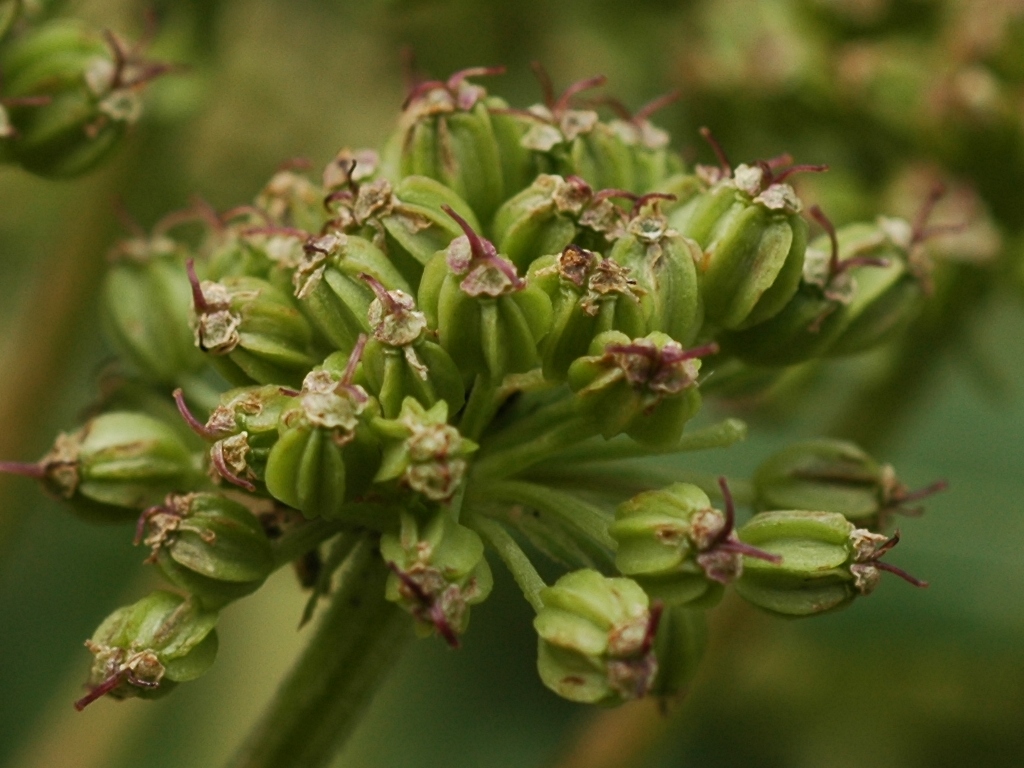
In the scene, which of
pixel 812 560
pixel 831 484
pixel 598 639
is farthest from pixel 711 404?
pixel 598 639

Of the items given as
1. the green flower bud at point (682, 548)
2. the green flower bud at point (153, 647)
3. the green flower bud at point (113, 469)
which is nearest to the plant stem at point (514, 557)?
the green flower bud at point (682, 548)

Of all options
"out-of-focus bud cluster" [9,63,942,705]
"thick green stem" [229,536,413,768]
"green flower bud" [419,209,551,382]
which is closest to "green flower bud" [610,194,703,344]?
"out-of-focus bud cluster" [9,63,942,705]

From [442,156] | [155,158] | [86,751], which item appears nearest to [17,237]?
[155,158]

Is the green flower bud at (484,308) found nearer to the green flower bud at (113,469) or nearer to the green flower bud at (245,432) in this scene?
the green flower bud at (245,432)

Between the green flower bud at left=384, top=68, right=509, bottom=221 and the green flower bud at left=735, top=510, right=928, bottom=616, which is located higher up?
the green flower bud at left=384, top=68, right=509, bottom=221

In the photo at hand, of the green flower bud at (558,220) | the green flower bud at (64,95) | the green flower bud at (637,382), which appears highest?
the green flower bud at (64,95)

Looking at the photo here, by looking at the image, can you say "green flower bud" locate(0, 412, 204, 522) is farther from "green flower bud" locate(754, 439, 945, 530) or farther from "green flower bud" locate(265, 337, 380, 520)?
"green flower bud" locate(754, 439, 945, 530)
